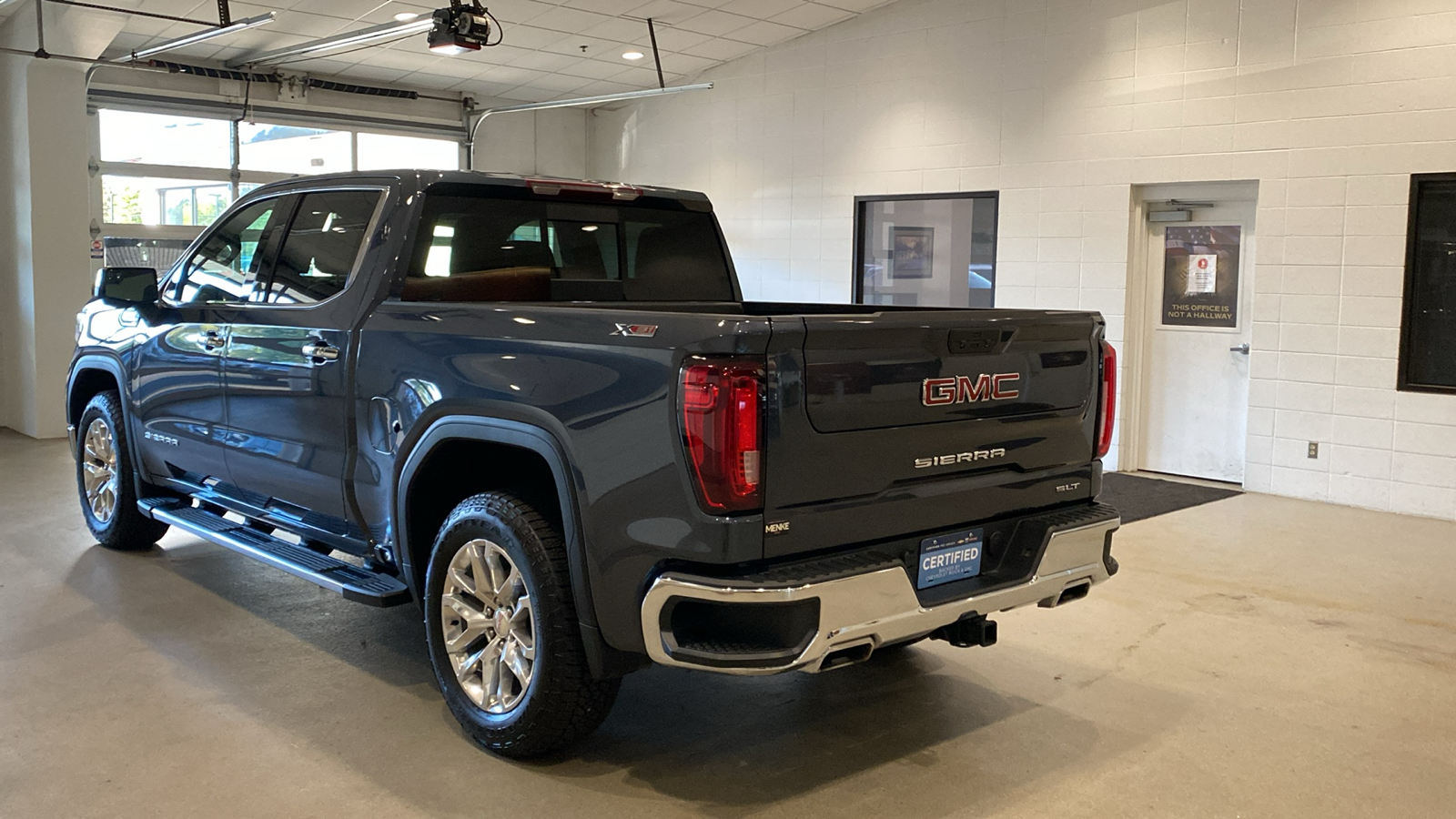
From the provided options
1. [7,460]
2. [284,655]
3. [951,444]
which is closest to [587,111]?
[7,460]

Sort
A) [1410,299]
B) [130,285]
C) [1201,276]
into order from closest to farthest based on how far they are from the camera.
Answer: [130,285], [1410,299], [1201,276]

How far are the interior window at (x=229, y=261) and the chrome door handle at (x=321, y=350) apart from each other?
24.8 inches

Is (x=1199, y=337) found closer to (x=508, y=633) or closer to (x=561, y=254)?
(x=561, y=254)

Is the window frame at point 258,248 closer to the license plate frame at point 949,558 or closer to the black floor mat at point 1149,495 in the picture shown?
the license plate frame at point 949,558

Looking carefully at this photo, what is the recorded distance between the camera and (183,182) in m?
9.97

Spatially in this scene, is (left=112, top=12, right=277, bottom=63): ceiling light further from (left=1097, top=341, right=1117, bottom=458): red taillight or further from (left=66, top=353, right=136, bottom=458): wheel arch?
(left=1097, top=341, right=1117, bottom=458): red taillight

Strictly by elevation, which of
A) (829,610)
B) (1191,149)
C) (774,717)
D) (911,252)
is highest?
(1191,149)

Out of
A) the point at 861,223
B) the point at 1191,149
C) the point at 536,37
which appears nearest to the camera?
the point at 1191,149

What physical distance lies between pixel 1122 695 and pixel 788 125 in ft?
24.1

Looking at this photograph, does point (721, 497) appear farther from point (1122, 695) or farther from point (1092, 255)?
point (1092, 255)

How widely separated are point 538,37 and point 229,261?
220 inches

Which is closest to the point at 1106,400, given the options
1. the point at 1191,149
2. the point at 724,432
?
the point at 724,432

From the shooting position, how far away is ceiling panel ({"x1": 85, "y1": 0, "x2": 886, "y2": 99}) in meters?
8.31

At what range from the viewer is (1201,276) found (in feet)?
25.7
